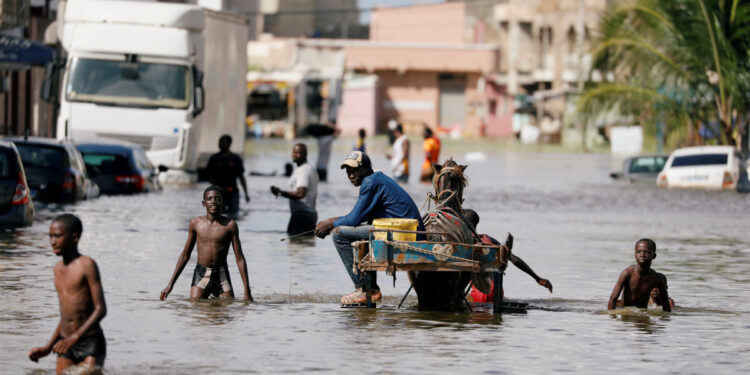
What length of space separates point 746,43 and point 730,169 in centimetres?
419

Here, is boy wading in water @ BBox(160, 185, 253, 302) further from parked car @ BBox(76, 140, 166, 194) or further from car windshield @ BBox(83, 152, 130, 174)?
car windshield @ BBox(83, 152, 130, 174)

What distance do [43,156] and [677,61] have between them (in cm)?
2123

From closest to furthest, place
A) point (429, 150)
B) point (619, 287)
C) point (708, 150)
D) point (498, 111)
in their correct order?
point (619, 287)
point (429, 150)
point (708, 150)
point (498, 111)

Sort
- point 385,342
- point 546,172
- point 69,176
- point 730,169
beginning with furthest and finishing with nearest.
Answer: point 546,172, point 730,169, point 69,176, point 385,342

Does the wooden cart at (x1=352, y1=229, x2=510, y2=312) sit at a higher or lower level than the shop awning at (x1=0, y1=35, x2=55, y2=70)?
lower

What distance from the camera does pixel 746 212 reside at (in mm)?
29922

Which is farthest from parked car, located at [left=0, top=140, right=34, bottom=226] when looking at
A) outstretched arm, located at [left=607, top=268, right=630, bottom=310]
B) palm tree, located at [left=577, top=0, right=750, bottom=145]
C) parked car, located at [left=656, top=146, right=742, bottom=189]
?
palm tree, located at [left=577, top=0, right=750, bottom=145]

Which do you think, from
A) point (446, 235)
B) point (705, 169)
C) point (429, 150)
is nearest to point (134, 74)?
point (429, 150)

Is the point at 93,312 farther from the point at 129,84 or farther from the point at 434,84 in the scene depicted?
the point at 434,84

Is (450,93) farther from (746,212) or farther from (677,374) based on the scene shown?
(677,374)

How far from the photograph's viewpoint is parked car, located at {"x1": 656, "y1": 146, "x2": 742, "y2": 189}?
1502 inches

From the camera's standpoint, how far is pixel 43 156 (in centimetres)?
2614

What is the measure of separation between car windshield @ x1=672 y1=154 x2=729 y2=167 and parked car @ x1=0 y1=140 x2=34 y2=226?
22457 mm

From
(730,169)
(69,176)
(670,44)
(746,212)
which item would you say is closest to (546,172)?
(670,44)
